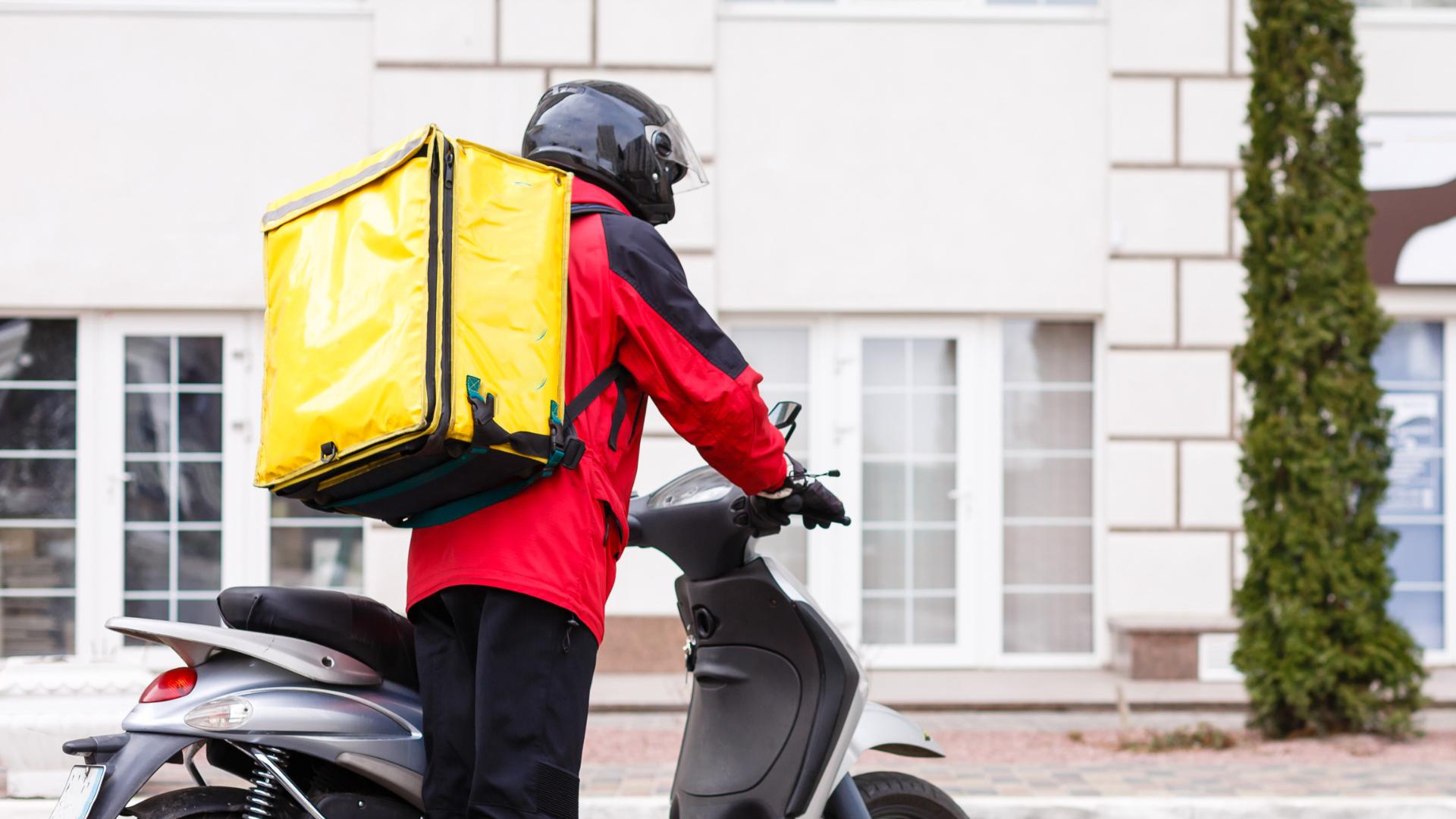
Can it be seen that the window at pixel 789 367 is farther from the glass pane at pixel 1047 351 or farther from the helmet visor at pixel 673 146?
the helmet visor at pixel 673 146

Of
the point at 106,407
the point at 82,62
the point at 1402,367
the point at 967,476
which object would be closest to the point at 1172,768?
the point at 967,476

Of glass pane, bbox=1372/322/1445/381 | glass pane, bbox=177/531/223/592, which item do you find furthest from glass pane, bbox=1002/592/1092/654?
glass pane, bbox=177/531/223/592

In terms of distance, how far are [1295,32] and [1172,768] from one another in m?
3.11

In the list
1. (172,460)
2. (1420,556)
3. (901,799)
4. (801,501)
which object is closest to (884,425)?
(1420,556)

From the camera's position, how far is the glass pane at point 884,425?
26.4 feet

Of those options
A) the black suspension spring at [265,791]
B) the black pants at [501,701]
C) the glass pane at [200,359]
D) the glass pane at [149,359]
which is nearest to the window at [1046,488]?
the glass pane at [200,359]

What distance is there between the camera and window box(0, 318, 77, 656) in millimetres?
7812

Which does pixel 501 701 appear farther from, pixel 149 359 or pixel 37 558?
pixel 37 558

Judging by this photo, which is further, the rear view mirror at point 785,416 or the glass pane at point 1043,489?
the glass pane at point 1043,489

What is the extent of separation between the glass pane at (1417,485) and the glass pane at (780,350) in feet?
11.3

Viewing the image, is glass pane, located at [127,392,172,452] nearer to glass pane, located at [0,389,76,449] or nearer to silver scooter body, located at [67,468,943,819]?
glass pane, located at [0,389,76,449]

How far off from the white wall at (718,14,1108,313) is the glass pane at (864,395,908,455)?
1.82ft

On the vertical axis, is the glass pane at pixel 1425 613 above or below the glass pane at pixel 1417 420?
below

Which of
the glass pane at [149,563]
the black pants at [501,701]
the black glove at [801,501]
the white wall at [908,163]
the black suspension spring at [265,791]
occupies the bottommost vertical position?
the glass pane at [149,563]
